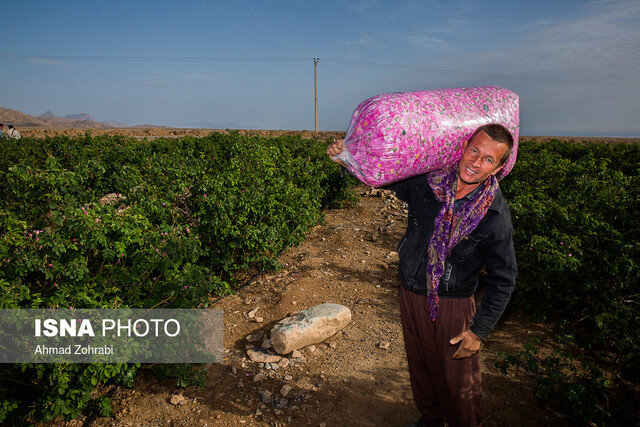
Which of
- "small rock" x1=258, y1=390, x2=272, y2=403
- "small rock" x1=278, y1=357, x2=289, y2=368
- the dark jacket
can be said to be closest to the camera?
the dark jacket

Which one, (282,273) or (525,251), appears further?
(282,273)

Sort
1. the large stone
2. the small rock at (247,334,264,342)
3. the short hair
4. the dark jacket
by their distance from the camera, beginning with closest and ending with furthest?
the short hair
the dark jacket
the large stone
the small rock at (247,334,264,342)

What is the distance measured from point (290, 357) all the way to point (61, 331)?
2.15 meters

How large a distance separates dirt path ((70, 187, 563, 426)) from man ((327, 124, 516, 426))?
111 centimetres

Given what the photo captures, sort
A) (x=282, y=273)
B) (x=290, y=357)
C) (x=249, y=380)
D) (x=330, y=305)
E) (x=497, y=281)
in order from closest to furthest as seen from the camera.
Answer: (x=497, y=281), (x=249, y=380), (x=290, y=357), (x=330, y=305), (x=282, y=273)

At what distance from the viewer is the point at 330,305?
4258mm

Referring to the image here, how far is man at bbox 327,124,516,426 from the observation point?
1797mm

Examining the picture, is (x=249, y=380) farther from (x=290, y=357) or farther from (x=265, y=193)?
(x=265, y=193)

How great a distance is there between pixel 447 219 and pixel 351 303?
3.12 m

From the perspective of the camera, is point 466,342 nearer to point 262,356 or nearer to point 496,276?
point 496,276

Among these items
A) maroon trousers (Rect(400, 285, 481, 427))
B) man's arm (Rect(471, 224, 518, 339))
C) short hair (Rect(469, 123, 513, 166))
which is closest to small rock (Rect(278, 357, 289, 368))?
maroon trousers (Rect(400, 285, 481, 427))

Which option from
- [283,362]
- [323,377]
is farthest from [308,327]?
[323,377]

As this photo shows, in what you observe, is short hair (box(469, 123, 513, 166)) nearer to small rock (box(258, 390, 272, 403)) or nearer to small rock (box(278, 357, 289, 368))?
small rock (box(258, 390, 272, 403))

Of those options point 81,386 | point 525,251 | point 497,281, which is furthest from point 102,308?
point 525,251
